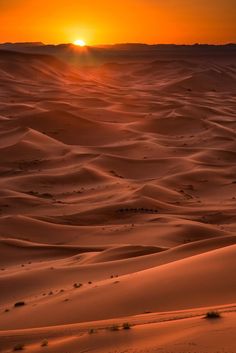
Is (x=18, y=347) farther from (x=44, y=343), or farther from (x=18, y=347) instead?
(x=44, y=343)

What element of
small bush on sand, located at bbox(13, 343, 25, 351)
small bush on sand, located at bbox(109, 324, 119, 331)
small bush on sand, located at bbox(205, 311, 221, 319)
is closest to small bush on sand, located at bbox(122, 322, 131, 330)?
small bush on sand, located at bbox(109, 324, 119, 331)

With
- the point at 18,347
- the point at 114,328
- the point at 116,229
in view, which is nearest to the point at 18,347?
the point at 18,347

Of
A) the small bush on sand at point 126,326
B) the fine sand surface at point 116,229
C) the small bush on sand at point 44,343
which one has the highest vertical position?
the fine sand surface at point 116,229

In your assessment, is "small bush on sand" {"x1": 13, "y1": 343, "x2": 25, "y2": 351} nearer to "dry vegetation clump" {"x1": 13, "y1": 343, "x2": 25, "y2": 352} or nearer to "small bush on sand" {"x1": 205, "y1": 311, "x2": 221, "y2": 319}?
"dry vegetation clump" {"x1": 13, "y1": 343, "x2": 25, "y2": 352}

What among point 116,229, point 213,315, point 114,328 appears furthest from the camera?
point 116,229

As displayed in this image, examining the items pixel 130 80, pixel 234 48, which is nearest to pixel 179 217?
pixel 130 80

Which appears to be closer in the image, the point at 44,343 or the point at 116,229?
the point at 44,343

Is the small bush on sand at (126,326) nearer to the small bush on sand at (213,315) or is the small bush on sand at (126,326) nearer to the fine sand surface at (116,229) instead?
the fine sand surface at (116,229)

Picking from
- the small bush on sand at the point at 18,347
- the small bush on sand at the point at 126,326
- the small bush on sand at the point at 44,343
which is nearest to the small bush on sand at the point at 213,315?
the small bush on sand at the point at 126,326

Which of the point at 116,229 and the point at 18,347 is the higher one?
the point at 116,229
